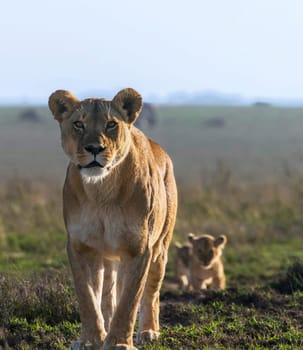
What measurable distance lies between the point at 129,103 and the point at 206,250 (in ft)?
15.4

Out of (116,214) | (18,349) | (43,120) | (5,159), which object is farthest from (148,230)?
(43,120)

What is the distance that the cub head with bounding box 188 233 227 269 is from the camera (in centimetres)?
1059

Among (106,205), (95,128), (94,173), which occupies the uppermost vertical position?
(95,128)

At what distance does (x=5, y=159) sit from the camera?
125 feet

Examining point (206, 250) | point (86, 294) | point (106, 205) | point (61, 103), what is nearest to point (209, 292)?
point (206, 250)

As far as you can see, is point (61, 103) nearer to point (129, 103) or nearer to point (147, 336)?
point (129, 103)

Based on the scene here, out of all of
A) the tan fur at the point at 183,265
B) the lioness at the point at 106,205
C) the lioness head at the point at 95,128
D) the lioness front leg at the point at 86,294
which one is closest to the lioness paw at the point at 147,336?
the lioness at the point at 106,205

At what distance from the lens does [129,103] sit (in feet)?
20.5

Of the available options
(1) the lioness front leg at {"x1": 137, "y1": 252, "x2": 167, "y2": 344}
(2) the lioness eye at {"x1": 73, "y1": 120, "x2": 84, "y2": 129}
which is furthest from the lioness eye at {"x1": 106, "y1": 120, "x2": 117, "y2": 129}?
(1) the lioness front leg at {"x1": 137, "y1": 252, "x2": 167, "y2": 344}

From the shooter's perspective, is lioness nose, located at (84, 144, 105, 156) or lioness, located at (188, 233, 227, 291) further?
lioness, located at (188, 233, 227, 291)

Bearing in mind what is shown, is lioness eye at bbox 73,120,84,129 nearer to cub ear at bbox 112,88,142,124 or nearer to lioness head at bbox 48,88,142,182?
lioness head at bbox 48,88,142,182

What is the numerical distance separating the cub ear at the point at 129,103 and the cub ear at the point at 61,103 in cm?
28

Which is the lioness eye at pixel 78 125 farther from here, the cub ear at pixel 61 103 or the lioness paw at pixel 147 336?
the lioness paw at pixel 147 336

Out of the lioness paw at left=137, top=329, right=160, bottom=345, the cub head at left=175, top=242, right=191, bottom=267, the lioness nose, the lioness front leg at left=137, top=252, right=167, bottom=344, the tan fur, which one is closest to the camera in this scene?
the lioness nose
